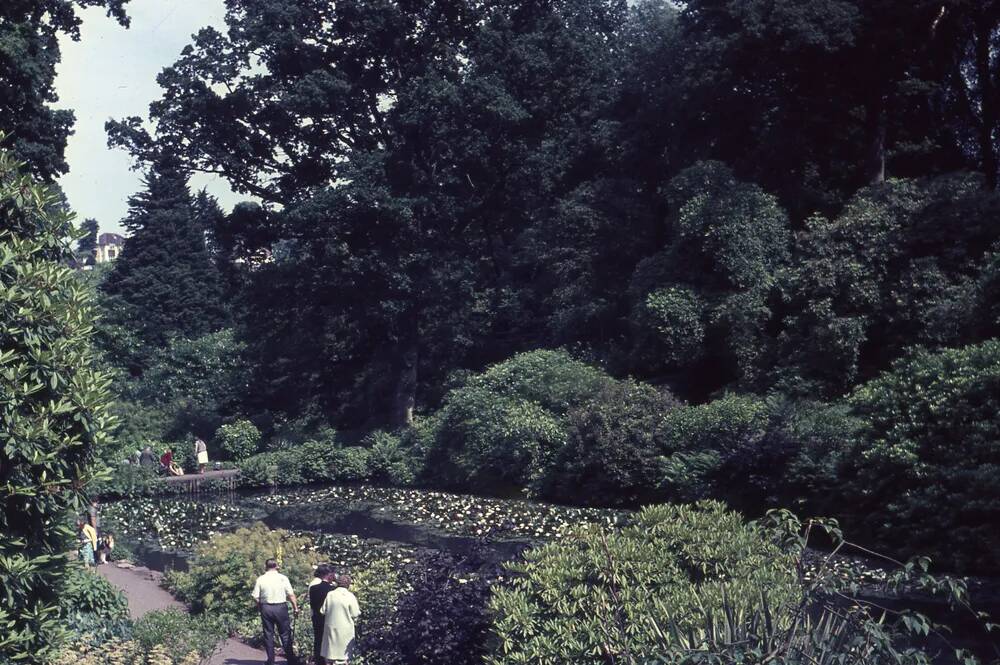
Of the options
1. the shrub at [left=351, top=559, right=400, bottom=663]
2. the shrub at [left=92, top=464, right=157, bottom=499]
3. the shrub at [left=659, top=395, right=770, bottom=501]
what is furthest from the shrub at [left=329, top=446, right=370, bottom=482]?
the shrub at [left=351, top=559, right=400, bottom=663]

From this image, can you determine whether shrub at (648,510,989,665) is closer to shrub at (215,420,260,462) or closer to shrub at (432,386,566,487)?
shrub at (432,386,566,487)

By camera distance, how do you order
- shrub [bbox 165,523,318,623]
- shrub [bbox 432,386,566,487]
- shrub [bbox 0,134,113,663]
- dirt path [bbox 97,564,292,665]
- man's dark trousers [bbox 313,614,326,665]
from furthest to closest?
shrub [bbox 432,386,566,487] < shrub [bbox 165,523,318,623] < dirt path [bbox 97,564,292,665] < man's dark trousers [bbox 313,614,326,665] < shrub [bbox 0,134,113,663]

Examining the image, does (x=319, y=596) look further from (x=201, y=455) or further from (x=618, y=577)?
(x=201, y=455)

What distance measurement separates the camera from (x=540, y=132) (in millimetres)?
39125

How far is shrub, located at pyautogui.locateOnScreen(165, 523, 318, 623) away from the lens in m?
14.9

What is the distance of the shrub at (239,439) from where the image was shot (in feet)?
132

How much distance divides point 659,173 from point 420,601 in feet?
83.6

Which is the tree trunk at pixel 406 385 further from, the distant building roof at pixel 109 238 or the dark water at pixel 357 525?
the distant building roof at pixel 109 238

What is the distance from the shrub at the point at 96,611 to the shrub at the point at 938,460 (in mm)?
11694

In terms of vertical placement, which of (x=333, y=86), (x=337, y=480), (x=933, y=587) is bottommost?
(x=337, y=480)

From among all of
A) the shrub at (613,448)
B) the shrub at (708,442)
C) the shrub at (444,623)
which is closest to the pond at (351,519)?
the shrub at (613,448)

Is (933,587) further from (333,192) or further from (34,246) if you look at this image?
(333,192)

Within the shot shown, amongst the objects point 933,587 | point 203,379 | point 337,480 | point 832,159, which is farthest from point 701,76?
point 203,379

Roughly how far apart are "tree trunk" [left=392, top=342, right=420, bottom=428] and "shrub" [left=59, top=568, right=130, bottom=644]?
27.8 m
